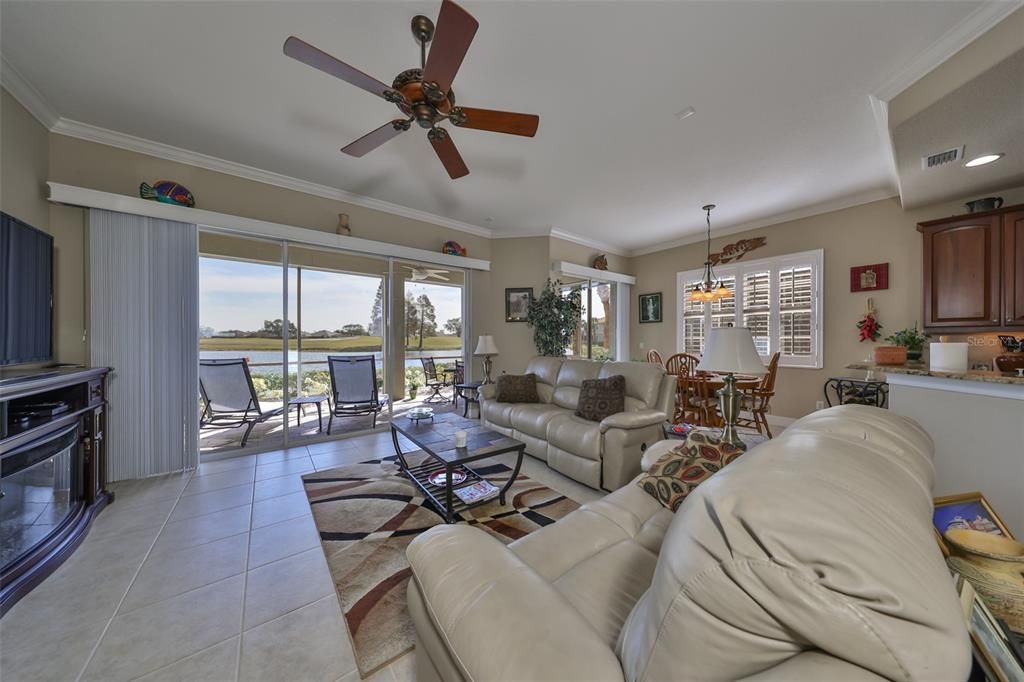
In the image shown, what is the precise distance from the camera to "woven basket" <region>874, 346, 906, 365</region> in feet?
8.92

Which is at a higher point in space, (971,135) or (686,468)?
(971,135)

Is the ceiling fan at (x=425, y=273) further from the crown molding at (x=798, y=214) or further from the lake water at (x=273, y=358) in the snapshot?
the crown molding at (x=798, y=214)

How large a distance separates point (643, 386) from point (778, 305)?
325 centimetres

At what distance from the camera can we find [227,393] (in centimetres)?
358

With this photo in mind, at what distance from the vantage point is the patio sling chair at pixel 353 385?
4.07 meters

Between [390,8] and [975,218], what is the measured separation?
5.10 m

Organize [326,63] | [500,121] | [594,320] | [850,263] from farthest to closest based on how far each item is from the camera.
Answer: [594,320] → [850,263] → [500,121] → [326,63]

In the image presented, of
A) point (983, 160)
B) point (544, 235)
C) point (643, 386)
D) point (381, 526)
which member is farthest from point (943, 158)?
point (381, 526)

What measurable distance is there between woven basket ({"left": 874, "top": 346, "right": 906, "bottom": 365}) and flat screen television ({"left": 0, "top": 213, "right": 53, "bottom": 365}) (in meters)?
5.78

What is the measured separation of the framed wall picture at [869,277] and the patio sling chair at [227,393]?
276 inches

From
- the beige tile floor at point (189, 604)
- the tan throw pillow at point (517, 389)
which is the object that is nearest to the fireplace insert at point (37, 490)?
the beige tile floor at point (189, 604)

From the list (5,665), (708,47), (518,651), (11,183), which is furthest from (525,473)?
(11,183)

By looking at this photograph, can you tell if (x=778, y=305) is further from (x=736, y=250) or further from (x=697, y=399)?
→ (x=697, y=399)

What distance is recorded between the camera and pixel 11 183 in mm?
2256
